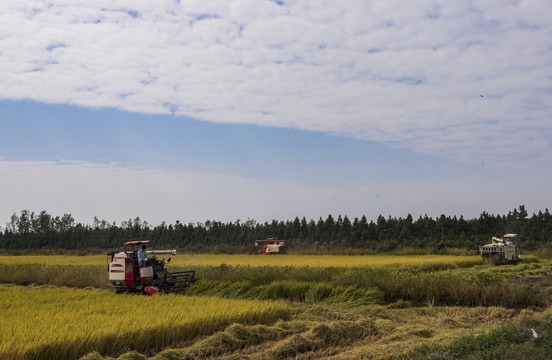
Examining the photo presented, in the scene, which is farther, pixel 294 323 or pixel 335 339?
pixel 294 323

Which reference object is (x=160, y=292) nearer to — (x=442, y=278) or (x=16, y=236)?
(x=442, y=278)

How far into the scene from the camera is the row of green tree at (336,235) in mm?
52688

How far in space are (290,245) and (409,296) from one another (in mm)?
48125

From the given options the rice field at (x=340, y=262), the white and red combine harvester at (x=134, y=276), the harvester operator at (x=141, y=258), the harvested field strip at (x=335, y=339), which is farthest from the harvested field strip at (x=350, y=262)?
the harvested field strip at (x=335, y=339)

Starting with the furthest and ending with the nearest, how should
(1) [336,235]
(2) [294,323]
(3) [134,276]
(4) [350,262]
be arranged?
1. (1) [336,235]
2. (4) [350,262]
3. (3) [134,276]
4. (2) [294,323]

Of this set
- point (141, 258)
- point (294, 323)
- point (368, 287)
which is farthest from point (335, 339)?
point (141, 258)

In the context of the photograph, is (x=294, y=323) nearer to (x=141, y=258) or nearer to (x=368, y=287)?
(x=368, y=287)

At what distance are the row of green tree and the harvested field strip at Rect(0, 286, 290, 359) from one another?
39.2 metres

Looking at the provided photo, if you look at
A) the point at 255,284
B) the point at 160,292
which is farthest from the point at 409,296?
the point at 160,292

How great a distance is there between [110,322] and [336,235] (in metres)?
60.2

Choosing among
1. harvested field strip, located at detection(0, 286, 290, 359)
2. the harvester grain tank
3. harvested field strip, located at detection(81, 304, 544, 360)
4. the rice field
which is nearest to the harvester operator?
harvested field strip, located at detection(0, 286, 290, 359)

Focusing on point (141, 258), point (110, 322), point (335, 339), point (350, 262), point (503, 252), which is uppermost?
point (141, 258)

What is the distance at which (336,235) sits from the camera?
6750 centimetres

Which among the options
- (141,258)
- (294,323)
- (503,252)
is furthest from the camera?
(503,252)
